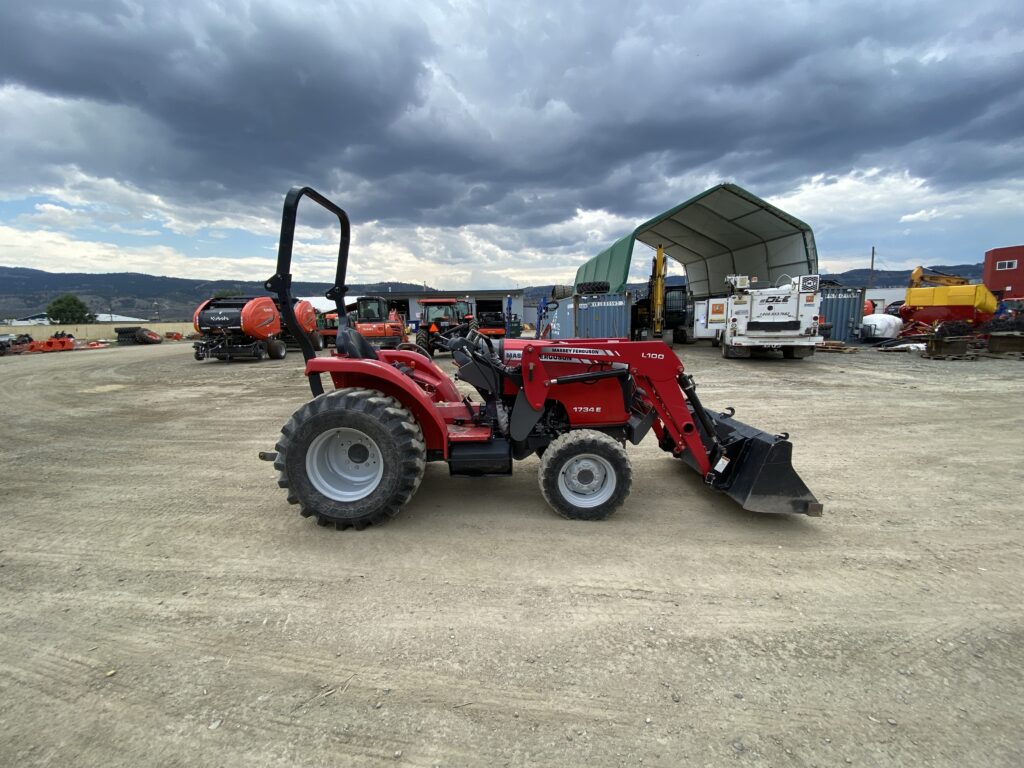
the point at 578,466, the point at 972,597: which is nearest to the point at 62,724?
the point at 578,466

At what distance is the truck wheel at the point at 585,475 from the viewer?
3336 mm

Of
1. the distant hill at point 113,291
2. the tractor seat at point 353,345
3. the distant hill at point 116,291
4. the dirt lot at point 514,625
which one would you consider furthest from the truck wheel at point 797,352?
the distant hill at point 113,291

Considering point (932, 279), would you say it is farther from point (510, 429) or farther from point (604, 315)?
point (510, 429)

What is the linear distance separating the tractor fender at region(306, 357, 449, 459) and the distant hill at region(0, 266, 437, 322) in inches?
4326

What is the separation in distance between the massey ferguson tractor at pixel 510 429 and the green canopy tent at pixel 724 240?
579 inches

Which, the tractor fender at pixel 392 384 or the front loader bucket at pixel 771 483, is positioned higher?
the tractor fender at pixel 392 384

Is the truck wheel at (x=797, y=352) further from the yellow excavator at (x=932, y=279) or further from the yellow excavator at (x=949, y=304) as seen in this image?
the yellow excavator at (x=932, y=279)

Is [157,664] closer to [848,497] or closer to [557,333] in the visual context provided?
[848,497]

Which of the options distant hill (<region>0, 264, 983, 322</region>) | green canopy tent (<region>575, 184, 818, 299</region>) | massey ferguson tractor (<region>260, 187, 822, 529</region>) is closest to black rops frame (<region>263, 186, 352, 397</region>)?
massey ferguson tractor (<region>260, 187, 822, 529</region>)

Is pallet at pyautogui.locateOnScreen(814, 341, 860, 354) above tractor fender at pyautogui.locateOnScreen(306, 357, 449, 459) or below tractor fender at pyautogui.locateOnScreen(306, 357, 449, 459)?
above

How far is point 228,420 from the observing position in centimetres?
694

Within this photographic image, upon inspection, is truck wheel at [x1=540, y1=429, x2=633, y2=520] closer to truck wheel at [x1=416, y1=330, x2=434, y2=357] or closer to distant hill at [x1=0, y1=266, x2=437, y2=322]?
truck wheel at [x1=416, y1=330, x2=434, y2=357]

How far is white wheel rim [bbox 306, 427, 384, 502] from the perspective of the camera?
329 centimetres

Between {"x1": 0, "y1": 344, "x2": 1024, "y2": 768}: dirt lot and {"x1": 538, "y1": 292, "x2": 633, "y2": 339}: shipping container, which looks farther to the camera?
{"x1": 538, "y1": 292, "x2": 633, "y2": 339}: shipping container
